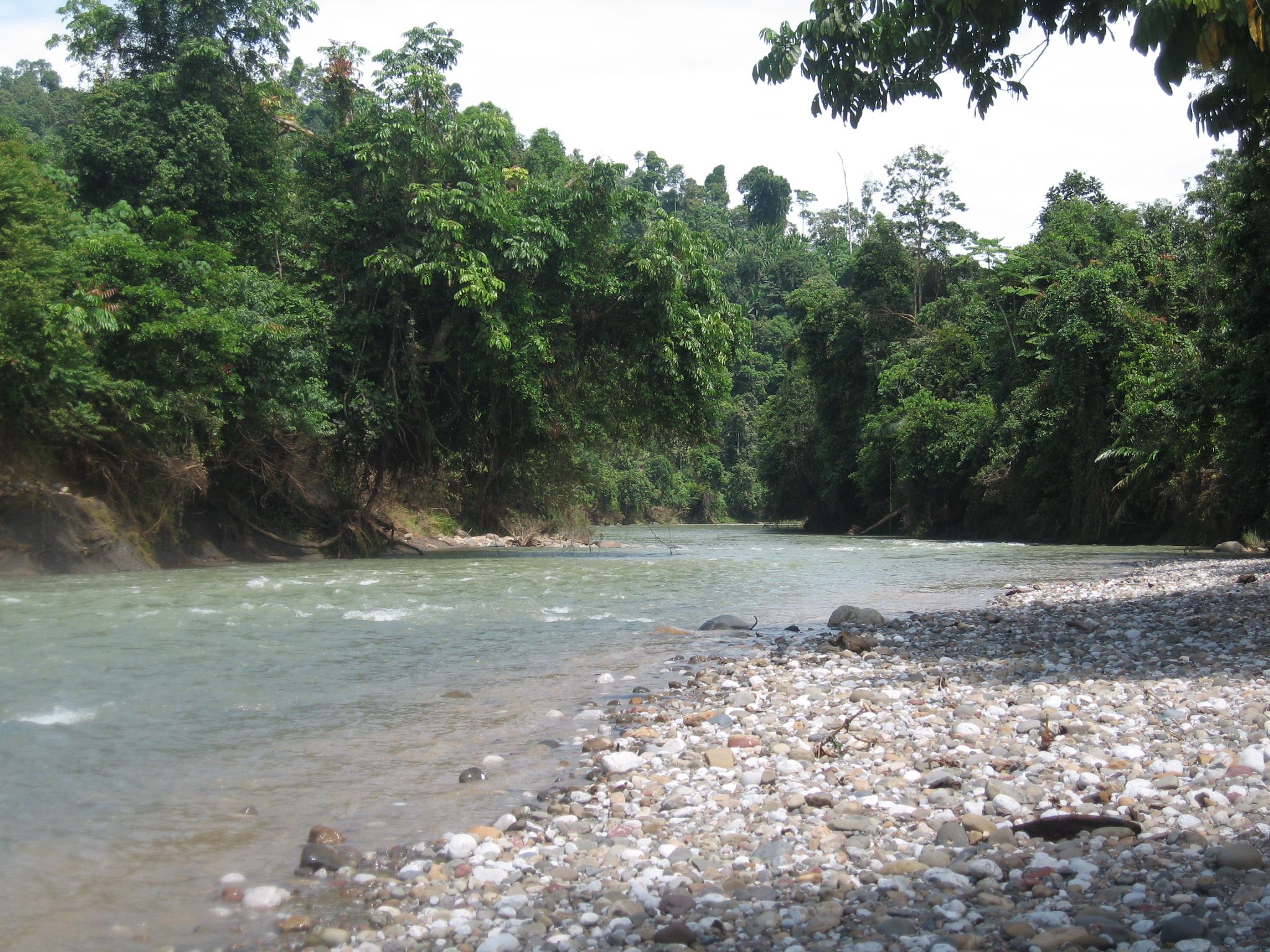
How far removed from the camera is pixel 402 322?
2091 cm

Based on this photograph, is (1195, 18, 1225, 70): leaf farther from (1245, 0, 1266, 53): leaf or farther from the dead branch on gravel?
the dead branch on gravel

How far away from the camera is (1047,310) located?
3006 cm

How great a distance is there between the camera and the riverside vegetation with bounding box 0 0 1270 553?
17.1 meters

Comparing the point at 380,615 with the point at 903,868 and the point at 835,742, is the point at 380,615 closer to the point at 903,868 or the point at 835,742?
the point at 835,742

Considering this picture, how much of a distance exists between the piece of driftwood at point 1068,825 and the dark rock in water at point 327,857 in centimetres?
275

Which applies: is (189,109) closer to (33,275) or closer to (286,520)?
(33,275)

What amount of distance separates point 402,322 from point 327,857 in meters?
17.7

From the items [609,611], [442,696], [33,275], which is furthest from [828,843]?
[33,275]

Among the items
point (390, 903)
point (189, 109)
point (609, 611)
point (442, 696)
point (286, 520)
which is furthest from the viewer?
point (286, 520)

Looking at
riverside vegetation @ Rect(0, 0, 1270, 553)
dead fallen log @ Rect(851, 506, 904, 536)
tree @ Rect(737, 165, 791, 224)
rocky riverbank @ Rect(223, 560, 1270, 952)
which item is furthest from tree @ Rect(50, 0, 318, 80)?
tree @ Rect(737, 165, 791, 224)

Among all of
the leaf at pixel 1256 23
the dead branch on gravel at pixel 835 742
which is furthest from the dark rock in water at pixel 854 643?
the leaf at pixel 1256 23

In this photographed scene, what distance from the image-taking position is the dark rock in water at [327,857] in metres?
4.18

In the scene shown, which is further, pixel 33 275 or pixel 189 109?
pixel 189 109

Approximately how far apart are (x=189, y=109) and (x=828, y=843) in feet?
69.3
